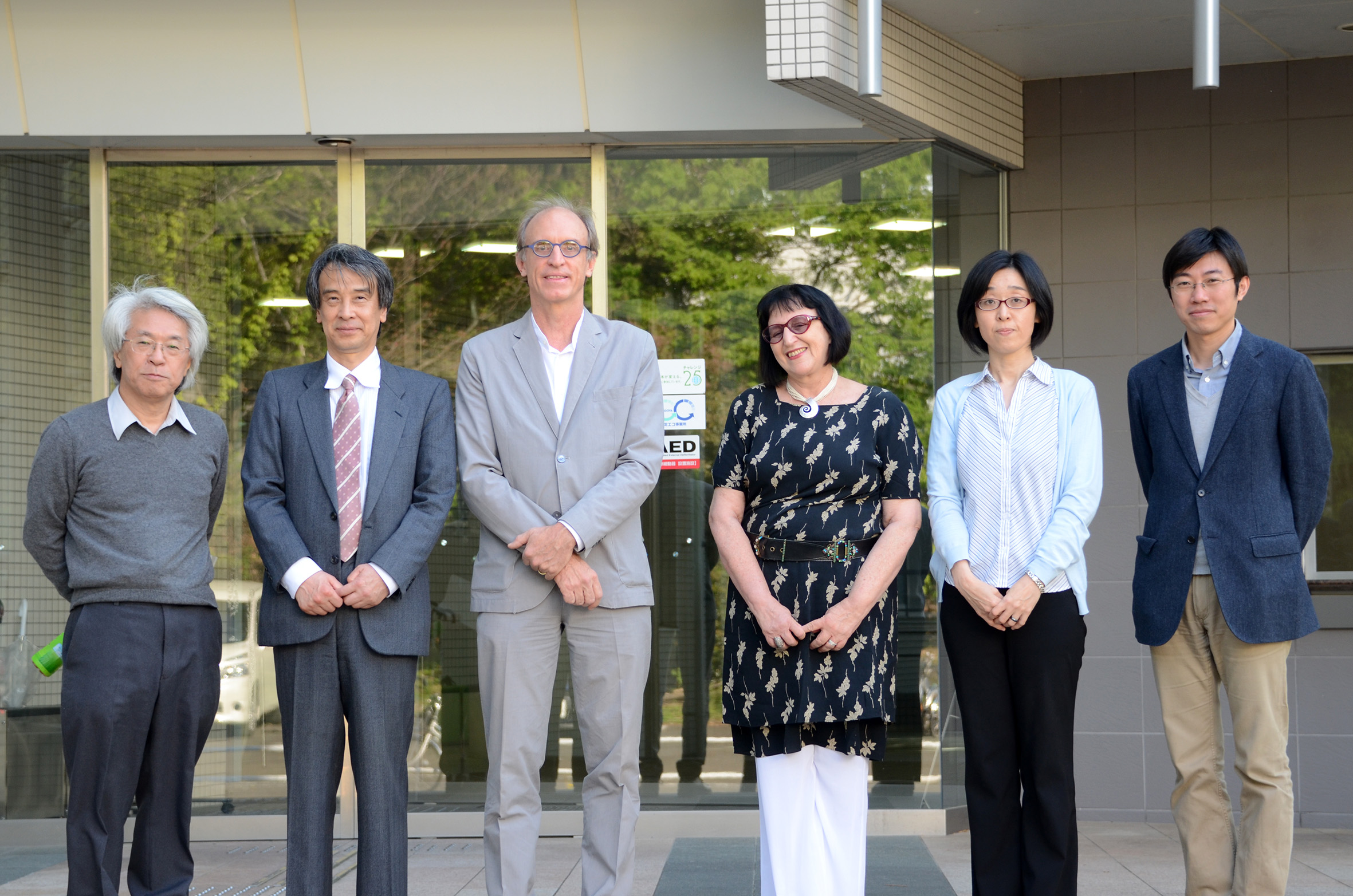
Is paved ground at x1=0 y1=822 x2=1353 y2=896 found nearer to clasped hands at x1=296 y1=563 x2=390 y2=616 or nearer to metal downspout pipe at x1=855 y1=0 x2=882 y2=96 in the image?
clasped hands at x1=296 y1=563 x2=390 y2=616

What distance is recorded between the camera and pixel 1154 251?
5.77 m

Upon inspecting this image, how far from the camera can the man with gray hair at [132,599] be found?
3.53m

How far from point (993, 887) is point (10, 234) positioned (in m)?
5.00

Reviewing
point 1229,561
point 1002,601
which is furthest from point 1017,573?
point 1229,561

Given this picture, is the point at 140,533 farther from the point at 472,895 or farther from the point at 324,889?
the point at 472,895

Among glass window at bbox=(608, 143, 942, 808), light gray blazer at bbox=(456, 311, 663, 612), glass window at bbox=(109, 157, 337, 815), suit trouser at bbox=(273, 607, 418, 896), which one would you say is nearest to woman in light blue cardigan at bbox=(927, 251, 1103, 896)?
light gray blazer at bbox=(456, 311, 663, 612)

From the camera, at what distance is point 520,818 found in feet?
11.6

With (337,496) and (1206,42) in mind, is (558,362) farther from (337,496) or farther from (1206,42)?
(1206,42)

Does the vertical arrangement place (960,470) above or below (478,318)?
below

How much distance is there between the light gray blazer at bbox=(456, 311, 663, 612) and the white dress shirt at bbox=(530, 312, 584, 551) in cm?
2

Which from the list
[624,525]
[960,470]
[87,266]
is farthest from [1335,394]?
[87,266]

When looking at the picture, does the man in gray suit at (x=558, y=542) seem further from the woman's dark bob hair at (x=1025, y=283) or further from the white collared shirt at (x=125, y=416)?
the woman's dark bob hair at (x=1025, y=283)

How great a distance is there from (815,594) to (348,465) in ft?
4.42

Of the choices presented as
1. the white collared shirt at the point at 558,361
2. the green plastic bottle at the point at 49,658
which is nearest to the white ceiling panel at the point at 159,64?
the white collared shirt at the point at 558,361
